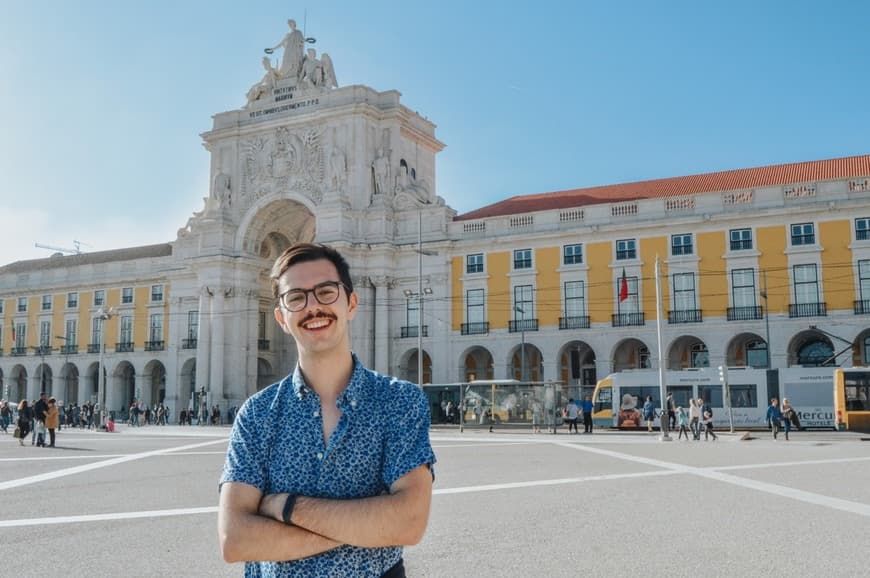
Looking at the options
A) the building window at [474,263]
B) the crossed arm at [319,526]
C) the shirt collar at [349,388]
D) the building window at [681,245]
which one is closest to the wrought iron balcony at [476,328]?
the building window at [474,263]

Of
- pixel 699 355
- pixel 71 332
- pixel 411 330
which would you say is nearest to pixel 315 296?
pixel 699 355

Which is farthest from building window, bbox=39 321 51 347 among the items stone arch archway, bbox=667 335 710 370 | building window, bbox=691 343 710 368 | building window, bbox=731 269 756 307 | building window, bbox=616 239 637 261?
building window, bbox=731 269 756 307

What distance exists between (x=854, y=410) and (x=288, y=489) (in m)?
32.7

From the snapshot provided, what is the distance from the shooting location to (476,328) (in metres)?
47.0

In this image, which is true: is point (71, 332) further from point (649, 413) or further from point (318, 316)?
point (318, 316)

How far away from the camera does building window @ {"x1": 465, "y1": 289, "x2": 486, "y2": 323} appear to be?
47062 millimetres

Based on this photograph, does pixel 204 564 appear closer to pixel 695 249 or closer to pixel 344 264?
pixel 344 264

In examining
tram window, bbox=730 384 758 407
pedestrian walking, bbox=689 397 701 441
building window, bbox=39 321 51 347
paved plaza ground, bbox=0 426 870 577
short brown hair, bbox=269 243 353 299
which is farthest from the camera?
building window, bbox=39 321 51 347

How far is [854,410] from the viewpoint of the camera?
30.9 metres

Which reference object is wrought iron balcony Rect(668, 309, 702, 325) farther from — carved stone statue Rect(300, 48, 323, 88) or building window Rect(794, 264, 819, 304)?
carved stone statue Rect(300, 48, 323, 88)

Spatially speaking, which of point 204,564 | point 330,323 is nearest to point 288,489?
point 330,323

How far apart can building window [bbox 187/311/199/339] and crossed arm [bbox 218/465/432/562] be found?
5540 cm

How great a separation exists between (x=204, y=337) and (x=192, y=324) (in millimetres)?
4682

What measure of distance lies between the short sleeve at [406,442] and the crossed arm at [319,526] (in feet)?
0.25
